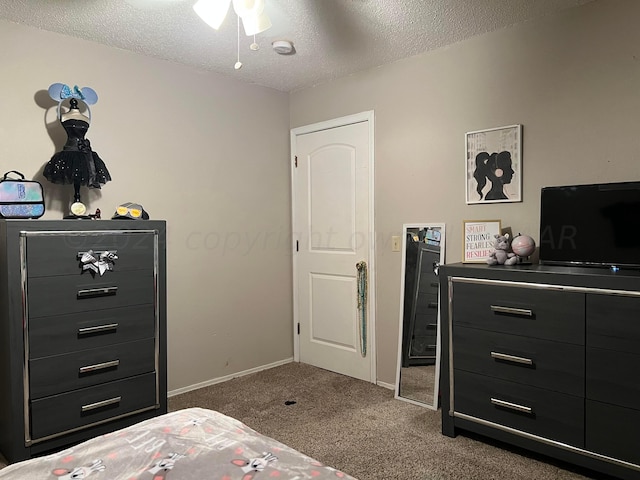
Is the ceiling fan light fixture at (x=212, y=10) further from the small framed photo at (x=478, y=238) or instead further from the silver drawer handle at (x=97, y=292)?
the small framed photo at (x=478, y=238)

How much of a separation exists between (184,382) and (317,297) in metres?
1.25

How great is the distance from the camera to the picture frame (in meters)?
2.87

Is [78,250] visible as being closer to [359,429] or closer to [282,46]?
[282,46]

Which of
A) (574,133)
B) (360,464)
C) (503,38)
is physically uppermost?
(503,38)

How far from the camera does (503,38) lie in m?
2.90

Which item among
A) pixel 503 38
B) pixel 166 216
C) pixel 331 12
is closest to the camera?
pixel 331 12

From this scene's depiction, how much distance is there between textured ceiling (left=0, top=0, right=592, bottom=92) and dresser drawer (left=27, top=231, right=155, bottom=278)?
3.98 feet

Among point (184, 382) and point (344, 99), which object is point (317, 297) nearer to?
point (184, 382)

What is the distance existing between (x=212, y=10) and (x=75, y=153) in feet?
4.15

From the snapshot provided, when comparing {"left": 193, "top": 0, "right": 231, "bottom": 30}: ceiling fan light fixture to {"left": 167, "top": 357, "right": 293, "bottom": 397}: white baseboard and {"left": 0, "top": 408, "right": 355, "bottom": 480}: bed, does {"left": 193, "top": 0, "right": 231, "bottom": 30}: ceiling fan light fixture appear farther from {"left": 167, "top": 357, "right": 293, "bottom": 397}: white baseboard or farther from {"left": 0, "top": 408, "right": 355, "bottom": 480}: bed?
{"left": 167, "top": 357, "right": 293, "bottom": 397}: white baseboard

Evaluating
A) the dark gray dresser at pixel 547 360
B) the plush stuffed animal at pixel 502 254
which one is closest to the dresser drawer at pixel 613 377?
the dark gray dresser at pixel 547 360

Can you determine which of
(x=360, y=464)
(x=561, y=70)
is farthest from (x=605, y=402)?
(x=561, y=70)

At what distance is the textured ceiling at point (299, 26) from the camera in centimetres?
254

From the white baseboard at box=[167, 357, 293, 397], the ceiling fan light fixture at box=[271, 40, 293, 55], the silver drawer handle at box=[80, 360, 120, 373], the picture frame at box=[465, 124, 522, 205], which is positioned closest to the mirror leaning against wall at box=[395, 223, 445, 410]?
the picture frame at box=[465, 124, 522, 205]
